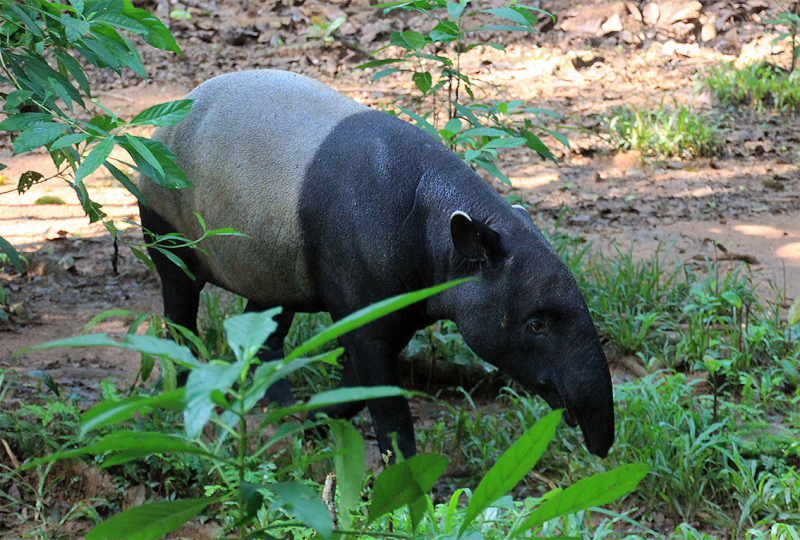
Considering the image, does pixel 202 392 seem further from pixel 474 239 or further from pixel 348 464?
pixel 474 239

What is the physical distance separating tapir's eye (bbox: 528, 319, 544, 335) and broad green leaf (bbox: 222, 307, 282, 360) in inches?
82.2

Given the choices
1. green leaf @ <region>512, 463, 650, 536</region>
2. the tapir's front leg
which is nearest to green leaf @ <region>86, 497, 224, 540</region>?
green leaf @ <region>512, 463, 650, 536</region>

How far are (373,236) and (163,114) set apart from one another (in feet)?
3.41

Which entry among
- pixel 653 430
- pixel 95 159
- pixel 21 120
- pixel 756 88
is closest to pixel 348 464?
pixel 95 159

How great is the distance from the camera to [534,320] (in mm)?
2949

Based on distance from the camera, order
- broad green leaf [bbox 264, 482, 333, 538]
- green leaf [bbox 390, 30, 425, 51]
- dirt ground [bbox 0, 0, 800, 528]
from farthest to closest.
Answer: dirt ground [bbox 0, 0, 800, 528], green leaf [bbox 390, 30, 425, 51], broad green leaf [bbox 264, 482, 333, 538]

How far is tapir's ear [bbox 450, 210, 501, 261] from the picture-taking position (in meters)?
2.84

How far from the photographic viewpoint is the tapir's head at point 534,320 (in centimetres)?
291

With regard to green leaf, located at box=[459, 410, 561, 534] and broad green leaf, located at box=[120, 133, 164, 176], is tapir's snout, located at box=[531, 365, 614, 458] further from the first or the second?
green leaf, located at box=[459, 410, 561, 534]

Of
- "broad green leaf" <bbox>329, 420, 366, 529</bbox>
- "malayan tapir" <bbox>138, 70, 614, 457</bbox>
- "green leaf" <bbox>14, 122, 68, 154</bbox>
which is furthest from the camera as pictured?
"malayan tapir" <bbox>138, 70, 614, 457</bbox>

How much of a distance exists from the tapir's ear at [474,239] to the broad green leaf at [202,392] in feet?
6.59

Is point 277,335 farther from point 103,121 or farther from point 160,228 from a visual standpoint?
point 103,121

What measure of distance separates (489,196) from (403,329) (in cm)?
61

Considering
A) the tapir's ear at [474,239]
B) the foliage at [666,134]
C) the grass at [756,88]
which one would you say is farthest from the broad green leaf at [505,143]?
the grass at [756,88]
